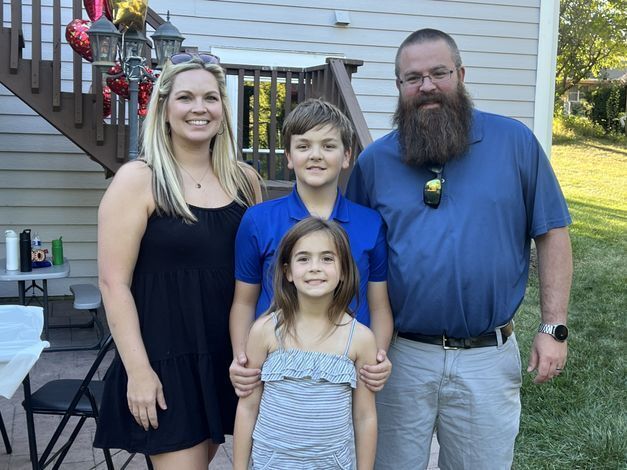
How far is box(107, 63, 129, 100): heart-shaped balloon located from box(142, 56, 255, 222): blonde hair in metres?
2.84

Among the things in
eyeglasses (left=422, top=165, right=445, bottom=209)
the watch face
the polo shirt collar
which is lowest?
the watch face

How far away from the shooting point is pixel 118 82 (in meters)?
5.07

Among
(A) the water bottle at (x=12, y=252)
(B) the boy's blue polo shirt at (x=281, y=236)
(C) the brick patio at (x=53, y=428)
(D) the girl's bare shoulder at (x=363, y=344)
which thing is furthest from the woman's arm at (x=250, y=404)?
(A) the water bottle at (x=12, y=252)

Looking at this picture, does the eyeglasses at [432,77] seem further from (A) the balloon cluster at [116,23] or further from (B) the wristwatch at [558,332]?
(A) the balloon cluster at [116,23]

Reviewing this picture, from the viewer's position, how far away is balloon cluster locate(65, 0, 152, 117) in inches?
184

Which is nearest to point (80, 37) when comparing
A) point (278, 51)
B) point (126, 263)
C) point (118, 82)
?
point (118, 82)

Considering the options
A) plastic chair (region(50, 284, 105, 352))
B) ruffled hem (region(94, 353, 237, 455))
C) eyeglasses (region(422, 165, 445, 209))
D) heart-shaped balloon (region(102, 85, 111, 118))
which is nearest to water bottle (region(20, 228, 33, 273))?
plastic chair (region(50, 284, 105, 352))

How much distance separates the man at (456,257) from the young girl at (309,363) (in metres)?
0.31

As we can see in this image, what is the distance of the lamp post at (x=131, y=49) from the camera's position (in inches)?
176

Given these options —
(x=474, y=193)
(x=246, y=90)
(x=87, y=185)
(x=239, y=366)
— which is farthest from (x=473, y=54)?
(x=239, y=366)

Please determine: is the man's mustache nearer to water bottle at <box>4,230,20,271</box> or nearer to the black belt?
the black belt

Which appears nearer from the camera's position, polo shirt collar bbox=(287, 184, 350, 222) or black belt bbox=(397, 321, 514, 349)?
polo shirt collar bbox=(287, 184, 350, 222)

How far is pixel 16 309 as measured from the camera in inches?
130

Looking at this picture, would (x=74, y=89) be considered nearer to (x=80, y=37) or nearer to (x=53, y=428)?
(x=80, y=37)
